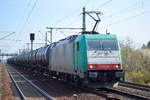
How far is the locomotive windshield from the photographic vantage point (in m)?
17.0

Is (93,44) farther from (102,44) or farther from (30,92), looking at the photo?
(30,92)

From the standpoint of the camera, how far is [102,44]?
56.4 feet

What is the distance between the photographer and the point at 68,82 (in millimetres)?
23141

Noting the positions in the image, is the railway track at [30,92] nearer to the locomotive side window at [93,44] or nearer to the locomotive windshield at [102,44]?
the locomotive side window at [93,44]

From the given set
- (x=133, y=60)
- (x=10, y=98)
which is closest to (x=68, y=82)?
(x=10, y=98)

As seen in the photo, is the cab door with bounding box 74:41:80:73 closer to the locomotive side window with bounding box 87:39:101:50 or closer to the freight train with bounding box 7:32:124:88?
the freight train with bounding box 7:32:124:88

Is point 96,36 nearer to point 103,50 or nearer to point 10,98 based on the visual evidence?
point 103,50

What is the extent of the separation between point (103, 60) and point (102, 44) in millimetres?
996

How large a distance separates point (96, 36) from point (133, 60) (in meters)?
51.4

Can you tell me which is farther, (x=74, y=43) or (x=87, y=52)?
(x=74, y=43)

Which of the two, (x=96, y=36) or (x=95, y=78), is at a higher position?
(x=96, y=36)

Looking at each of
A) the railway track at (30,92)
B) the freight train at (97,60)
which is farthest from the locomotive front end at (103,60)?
the railway track at (30,92)

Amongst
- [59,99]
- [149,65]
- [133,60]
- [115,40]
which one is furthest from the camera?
[133,60]

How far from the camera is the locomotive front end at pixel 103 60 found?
1650 cm
